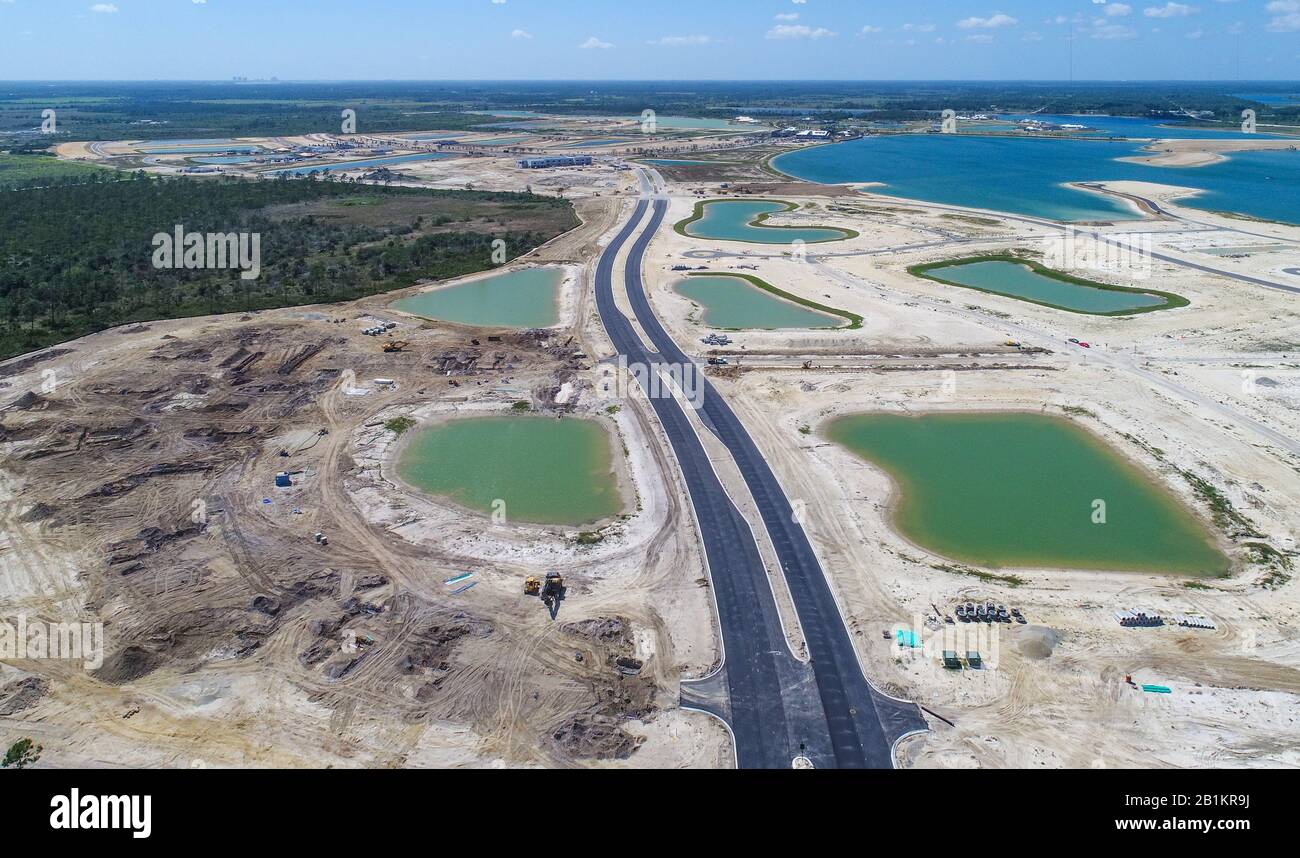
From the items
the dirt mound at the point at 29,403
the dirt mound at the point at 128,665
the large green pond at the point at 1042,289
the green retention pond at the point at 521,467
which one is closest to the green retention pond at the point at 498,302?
the green retention pond at the point at 521,467

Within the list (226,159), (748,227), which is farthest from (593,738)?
(226,159)

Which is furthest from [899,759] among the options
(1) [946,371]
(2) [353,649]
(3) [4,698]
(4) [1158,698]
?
(1) [946,371]

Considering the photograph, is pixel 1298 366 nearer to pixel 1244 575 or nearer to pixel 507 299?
pixel 1244 575

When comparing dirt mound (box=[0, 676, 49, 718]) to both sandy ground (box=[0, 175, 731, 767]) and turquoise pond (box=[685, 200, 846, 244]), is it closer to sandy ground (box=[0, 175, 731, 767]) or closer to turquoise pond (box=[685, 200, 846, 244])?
sandy ground (box=[0, 175, 731, 767])

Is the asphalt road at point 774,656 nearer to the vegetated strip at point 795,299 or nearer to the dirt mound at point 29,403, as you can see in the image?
the vegetated strip at point 795,299

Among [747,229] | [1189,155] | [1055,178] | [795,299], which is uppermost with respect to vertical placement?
[1189,155]

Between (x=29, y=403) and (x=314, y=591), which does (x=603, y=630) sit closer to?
(x=314, y=591)
